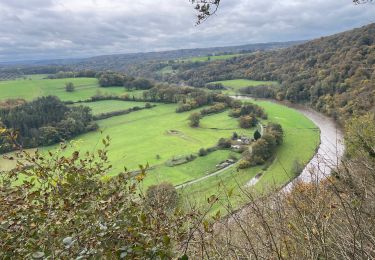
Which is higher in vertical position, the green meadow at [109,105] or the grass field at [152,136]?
the green meadow at [109,105]

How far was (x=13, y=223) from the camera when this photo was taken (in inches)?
132

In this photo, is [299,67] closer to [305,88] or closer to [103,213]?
[305,88]

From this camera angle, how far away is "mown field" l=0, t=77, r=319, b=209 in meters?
39.2

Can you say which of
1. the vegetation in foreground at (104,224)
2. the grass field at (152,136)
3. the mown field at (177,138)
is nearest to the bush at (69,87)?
the mown field at (177,138)

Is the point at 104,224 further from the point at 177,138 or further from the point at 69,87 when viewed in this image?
the point at 69,87

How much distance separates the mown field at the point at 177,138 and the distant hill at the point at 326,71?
6316mm

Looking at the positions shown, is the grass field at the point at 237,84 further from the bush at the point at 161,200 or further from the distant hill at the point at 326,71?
the bush at the point at 161,200

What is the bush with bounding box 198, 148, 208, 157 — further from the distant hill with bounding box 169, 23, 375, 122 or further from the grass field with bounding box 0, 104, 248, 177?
the distant hill with bounding box 169, 23, 375, 122

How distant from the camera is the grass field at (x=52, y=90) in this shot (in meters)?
86.0

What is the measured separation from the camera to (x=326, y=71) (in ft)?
248

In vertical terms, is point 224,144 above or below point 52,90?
below

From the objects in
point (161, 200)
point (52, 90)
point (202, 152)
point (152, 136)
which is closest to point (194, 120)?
point (152, 136)

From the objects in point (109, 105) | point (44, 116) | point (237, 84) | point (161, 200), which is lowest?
point (237, 84)

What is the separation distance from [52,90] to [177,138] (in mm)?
50460
